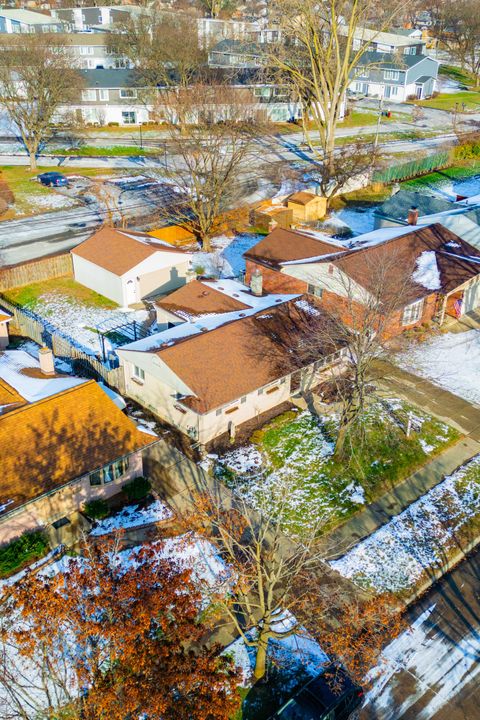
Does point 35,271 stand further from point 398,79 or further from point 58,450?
point 398,79

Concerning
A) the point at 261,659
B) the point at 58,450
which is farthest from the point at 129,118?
the point at 261,659

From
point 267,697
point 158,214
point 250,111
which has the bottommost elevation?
point 267,697

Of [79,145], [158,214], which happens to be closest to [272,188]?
[158,214]

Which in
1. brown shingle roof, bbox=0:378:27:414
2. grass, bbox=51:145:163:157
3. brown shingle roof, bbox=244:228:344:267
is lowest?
brown shingle roof, bbox=0:378:27:414

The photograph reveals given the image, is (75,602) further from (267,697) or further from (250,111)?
(250,111)

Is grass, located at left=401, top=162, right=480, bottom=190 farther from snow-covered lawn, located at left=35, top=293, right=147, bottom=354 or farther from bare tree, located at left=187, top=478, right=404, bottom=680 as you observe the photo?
bare tree, located at left=187, top=478, right=404, bottom=680

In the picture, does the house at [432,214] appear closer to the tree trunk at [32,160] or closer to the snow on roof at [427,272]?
the snow on roof at [427,272]

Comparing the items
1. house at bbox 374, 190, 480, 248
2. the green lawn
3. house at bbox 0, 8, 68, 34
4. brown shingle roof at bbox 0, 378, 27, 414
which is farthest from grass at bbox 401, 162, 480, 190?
house at bbox 0, 8, 68, 34
